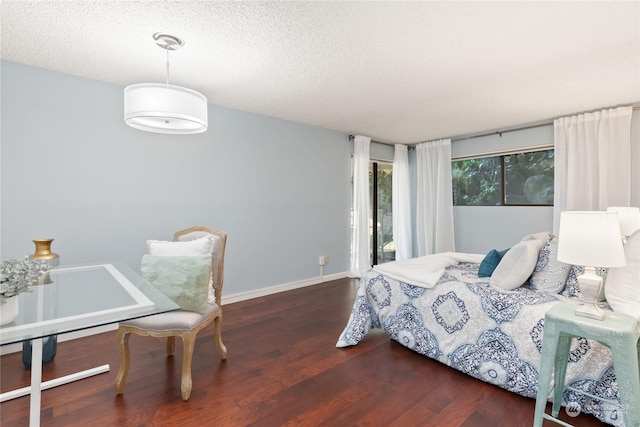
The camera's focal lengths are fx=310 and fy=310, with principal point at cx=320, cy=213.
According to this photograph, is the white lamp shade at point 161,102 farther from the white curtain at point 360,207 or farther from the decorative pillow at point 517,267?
the white curtain at point 360,207

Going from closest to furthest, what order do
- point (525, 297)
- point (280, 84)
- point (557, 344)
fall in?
1. point (557, 344)
2. point (525, 297)
3. point (280, 84)

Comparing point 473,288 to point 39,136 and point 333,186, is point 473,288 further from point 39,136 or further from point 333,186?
point 39,136

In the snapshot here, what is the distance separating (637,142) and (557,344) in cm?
335

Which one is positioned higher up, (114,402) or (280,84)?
(280,84)

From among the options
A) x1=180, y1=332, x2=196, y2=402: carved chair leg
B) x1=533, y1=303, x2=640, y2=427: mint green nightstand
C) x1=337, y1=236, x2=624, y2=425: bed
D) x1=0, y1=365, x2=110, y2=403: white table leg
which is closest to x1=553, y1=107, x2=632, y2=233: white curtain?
x1=337, y1=236, x2=624, y2=425: bed

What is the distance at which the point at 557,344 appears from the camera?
5.01 feet

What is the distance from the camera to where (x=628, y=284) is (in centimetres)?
162

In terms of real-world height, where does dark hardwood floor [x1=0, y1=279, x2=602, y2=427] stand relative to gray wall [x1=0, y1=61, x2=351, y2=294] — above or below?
below

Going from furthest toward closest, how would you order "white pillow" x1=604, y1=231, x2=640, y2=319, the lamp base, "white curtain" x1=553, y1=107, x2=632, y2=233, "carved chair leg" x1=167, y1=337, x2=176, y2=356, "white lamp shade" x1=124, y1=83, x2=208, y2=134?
"white curtain" x1=553, y1=107, x2=632, y2=233, "carved chair leg" x1=167, y1=337, x2=176, y2=356, "white lamp shade" x1=124, y1=83, x2=208, y2=134, "white pillow" x1=604, y1=231, x2=640, y2=319, the lamp base

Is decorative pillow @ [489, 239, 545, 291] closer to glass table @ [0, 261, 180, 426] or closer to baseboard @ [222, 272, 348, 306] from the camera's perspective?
glass table @ [0, 261, 180, 426]

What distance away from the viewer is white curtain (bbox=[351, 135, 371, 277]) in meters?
4.84

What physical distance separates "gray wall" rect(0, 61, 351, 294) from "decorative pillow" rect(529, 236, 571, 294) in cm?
277

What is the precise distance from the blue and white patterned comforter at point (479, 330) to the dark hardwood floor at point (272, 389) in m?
0.11

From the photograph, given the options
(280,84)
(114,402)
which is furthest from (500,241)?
(114,402)
